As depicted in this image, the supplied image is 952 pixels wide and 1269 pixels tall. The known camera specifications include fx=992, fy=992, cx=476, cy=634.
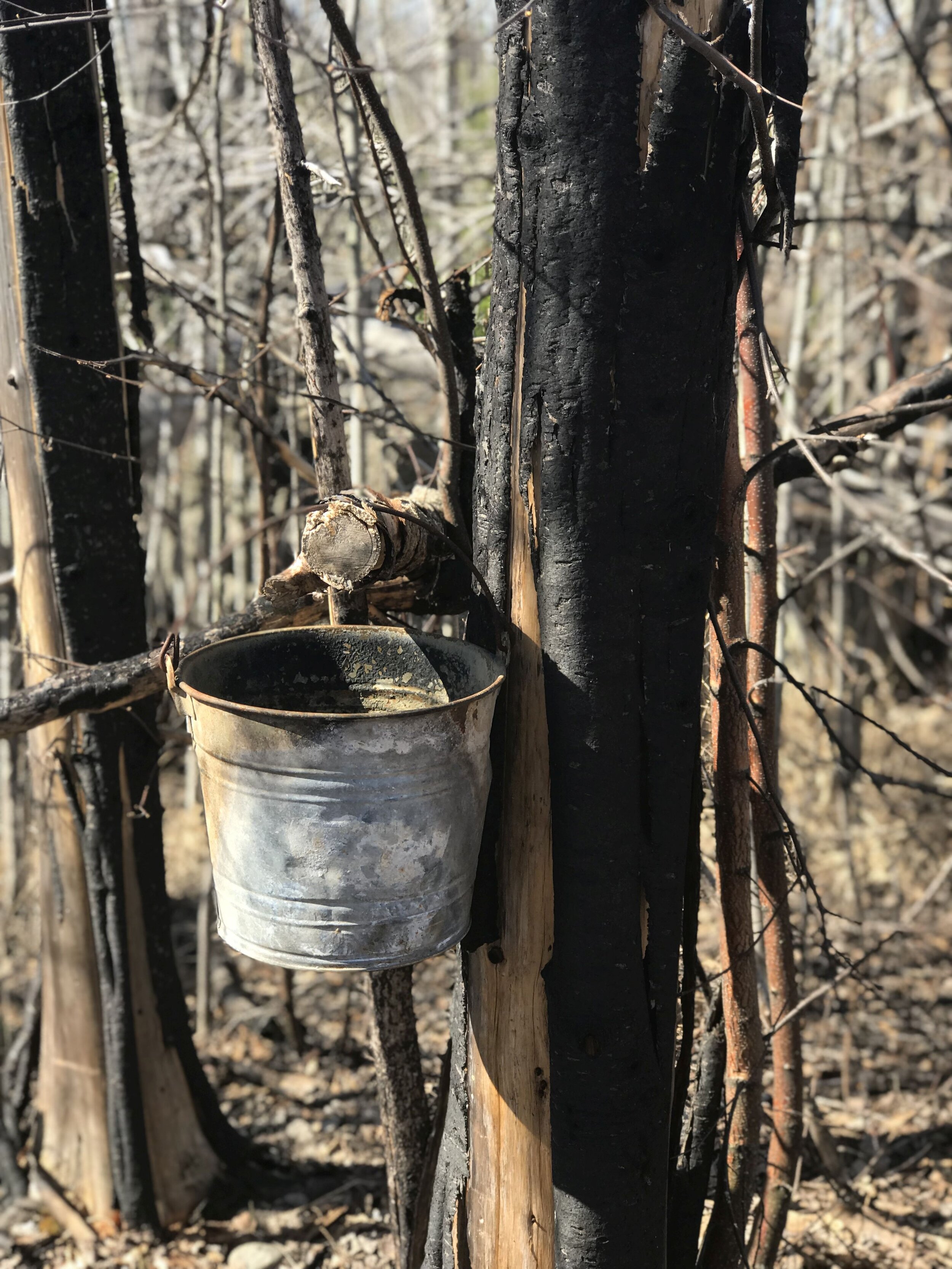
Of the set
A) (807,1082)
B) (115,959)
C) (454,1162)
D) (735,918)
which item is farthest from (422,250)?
(807,1082)

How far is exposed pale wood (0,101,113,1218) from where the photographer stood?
2.47m

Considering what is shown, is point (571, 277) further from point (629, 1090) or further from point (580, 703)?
point (629, 1090)

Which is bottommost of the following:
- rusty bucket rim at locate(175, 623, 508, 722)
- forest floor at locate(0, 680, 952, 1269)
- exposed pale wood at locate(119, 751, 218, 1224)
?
forest floor at locate(0, 680, 952, 1269)

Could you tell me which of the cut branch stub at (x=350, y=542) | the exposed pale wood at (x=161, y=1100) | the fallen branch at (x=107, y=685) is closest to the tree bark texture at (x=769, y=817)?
the cut branch stub at (x=350, y=542)

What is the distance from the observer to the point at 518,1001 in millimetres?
1699

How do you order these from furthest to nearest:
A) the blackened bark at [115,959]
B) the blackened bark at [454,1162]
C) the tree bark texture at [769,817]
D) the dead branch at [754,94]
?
the blackened bark at [115,959] < the tree bark texture at [769,817] < the blackened bark at [454,1162] < the dead branch at [754,94]

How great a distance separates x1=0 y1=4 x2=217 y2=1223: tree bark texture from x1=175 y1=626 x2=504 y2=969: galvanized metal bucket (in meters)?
A: 1.20

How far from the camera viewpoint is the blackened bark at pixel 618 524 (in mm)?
1417

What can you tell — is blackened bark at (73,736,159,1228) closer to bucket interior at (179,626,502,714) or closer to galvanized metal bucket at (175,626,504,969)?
bucket interior at (179,626,502,714)

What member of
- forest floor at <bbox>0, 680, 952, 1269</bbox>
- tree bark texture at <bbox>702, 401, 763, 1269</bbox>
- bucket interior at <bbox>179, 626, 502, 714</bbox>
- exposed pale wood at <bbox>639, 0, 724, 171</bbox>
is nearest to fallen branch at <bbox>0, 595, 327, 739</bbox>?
bucket interior at <bbox>179, 626, 502, 714</bbox>

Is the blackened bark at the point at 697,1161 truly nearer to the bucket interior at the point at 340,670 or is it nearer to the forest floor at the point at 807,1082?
the forest floor at the point at 807,1082

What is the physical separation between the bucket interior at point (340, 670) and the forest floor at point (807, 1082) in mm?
1029

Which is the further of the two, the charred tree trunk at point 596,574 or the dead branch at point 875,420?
the dead branch at point 875,420

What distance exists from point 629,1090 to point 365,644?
34.9 inches
